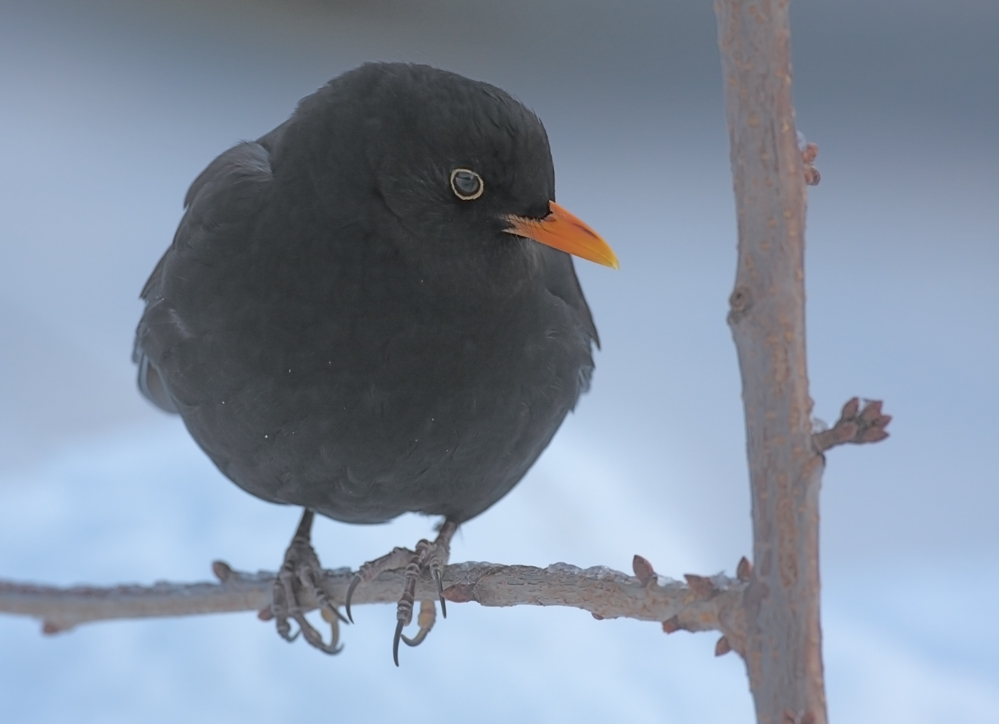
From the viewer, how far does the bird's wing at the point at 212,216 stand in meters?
2.34

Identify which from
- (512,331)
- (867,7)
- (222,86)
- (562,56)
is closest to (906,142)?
(867,7)

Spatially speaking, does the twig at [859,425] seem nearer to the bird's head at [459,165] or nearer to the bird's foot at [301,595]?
the bird's head at [459,165]

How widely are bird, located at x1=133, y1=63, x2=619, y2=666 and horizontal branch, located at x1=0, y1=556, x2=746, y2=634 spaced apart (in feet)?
0.74

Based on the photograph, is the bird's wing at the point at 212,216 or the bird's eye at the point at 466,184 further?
the bird's wing at the point at 212,216

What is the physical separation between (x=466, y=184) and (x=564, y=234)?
8.3 inches

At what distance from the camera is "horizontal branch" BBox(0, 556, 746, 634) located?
1.61m

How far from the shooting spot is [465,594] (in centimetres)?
220

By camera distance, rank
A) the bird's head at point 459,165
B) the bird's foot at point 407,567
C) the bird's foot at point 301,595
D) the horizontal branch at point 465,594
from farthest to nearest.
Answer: the bird's foot at point 301,595 → the bird's foot at point 407,567 → the bird's head at point 459,165 → the horizontal branch at point 465,594

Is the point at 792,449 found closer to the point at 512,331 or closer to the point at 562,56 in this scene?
the point at 512,331

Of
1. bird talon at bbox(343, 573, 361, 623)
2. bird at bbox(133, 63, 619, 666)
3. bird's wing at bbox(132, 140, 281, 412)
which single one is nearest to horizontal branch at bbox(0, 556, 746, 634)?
bird talon at bbox(343, 573, 361, 623)

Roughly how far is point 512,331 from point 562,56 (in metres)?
3.85

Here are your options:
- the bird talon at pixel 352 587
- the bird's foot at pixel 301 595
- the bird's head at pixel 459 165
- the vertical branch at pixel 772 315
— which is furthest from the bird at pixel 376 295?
the vertical branch at pixel 772 315

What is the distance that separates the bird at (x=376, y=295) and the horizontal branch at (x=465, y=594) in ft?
0.74

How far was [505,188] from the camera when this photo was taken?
2.14m
